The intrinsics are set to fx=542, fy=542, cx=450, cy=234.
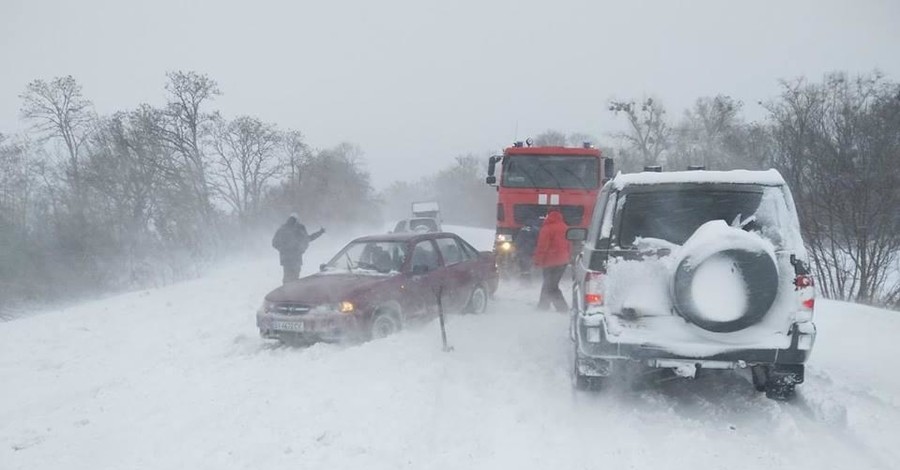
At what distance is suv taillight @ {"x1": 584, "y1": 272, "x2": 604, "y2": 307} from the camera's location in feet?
14.8

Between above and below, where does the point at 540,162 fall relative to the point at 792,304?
above

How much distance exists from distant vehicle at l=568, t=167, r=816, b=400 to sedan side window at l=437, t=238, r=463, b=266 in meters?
4.14

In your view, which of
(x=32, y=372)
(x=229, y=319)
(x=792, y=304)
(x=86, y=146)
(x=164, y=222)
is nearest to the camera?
(x=792, y=304)

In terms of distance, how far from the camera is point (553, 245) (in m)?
8.98

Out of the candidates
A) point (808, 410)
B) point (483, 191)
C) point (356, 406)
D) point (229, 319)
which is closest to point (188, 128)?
point (229, 319)

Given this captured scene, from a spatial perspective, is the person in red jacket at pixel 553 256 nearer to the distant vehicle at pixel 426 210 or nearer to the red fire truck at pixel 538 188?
the red fire truck at pixel 538 188

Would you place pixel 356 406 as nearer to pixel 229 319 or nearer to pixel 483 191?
pixel 229 319

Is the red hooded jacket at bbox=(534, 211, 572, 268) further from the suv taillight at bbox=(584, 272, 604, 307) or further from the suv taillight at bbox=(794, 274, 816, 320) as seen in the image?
the suv taillight at bbox=(794, 274, 816, 320)

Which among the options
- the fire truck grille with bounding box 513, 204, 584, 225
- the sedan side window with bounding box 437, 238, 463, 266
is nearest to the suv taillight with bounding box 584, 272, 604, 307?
the sedan side window with bounding box 437, 238, 463, 266

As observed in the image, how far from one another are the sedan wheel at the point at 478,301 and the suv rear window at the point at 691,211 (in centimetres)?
477

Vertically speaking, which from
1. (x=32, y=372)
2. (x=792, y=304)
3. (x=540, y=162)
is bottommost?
(x=32, y=372)

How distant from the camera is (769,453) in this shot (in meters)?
3.76

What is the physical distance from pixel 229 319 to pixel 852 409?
867 cm

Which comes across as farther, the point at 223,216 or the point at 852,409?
the point at 223,216
